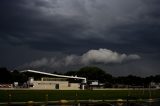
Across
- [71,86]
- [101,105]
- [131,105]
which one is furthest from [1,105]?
[71,86]

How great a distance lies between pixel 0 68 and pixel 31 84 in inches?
1335

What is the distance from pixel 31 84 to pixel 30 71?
4061 cm

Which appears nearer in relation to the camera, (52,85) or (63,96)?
(63,96)

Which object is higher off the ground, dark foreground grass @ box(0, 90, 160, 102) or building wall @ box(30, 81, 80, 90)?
building wall @ box(30, 81, 80, 90)

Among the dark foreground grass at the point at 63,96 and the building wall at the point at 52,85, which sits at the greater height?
the building wall at the point at 52,85

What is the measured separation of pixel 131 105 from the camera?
3297 centimetres

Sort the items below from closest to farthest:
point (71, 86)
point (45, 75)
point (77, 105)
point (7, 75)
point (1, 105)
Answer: point (77, 105)
point (1, 105)
point (71, 86)
point (7, 75)
point (45, 75)

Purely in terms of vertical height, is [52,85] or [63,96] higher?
[52,85]

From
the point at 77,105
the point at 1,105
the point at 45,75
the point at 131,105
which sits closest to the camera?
the point at 131,105

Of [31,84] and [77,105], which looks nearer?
[77,105]

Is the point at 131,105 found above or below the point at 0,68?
below

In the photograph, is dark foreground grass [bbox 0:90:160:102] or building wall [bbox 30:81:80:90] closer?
dark foreground grass [bbox 0:90:160:102]

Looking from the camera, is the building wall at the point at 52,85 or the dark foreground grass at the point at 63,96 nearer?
the dark foreground grass at the point at 63,96

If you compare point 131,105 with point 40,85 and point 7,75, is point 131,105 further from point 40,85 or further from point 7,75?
point 7,75
